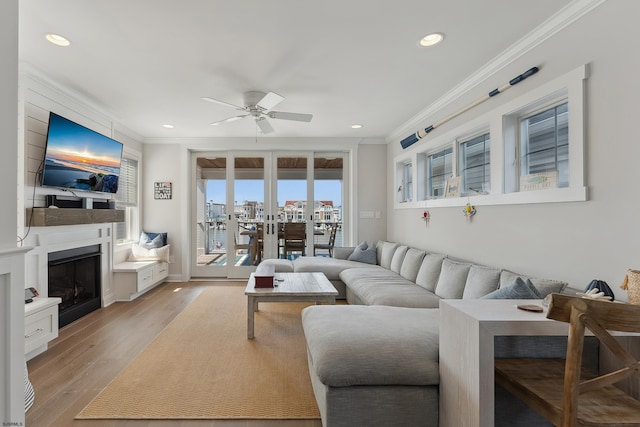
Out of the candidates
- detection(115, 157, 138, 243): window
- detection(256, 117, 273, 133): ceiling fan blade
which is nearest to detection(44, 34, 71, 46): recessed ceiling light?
detection(256, 117, 273, 133): ceiling fan blade

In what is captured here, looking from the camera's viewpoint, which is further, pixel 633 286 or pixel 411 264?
pixel 411 264

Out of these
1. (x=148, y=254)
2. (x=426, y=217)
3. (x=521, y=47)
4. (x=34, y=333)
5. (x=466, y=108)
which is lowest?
(x=34, y=333)

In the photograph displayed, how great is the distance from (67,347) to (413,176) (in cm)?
440

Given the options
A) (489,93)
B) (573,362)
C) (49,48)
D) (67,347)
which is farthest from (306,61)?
(67,347)

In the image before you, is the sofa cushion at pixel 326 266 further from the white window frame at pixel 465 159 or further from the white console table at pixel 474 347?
the white console table at pixel 474 347

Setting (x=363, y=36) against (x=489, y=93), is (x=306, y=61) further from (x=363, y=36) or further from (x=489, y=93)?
(x=489, y=93)

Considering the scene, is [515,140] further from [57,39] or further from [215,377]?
[57,39]

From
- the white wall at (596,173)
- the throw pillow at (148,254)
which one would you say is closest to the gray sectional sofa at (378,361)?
the white wall at (596,173)

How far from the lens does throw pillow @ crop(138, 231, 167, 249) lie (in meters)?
5.22

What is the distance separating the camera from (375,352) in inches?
65.4

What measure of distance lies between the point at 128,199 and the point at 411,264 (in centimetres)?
446

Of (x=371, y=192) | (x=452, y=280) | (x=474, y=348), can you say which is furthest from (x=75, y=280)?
(x=371, y=192)

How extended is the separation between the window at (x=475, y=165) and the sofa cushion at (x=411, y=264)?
2.94 ft

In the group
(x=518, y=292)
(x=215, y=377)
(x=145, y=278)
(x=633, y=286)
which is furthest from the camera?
(x=145, y=278)
